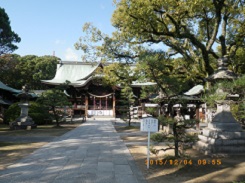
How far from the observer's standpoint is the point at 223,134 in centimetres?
892

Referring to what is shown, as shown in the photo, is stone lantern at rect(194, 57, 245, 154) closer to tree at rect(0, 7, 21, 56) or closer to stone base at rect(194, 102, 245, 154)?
stone base at rect(194, 102, 245, 154)

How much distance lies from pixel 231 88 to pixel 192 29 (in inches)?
512

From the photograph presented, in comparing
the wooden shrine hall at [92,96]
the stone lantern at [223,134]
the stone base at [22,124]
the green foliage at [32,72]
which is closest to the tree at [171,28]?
the stone lantern at [223,134]

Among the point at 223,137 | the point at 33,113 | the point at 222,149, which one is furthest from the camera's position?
the point at 33,113

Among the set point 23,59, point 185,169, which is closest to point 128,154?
point 185,169

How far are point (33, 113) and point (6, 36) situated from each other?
26.4 feet

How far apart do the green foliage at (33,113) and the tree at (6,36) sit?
6280 mm

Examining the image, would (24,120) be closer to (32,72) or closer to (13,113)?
(13,113)

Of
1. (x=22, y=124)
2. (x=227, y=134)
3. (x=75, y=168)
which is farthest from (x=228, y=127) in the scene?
(x=22, y=124)

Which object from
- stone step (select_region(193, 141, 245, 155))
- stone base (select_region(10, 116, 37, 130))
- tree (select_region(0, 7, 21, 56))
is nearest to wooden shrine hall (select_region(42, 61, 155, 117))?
tree (select_region(0, 7, 21, 56))

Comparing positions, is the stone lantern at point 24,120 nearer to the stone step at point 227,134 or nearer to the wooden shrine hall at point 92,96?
the wooden shrine hall at point 92,96

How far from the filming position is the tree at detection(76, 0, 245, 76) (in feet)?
38.3

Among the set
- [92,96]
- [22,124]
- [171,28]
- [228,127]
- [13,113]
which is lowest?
[22,124]

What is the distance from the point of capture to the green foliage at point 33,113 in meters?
21.5
